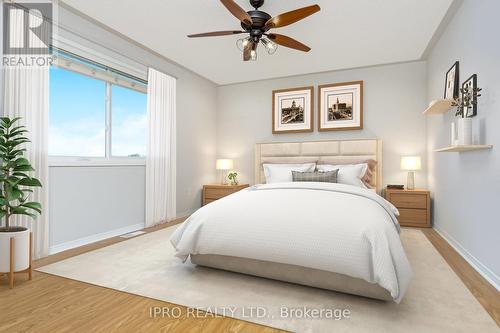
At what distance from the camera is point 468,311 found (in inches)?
66.8

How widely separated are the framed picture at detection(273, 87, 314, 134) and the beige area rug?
9.29 feet

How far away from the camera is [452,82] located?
2.99 m

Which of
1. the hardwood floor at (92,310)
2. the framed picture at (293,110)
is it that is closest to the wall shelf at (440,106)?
the hardwood floor at (92,310)

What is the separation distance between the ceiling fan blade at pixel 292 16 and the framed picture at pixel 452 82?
1.76 m

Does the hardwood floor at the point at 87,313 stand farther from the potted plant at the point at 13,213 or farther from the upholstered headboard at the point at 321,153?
the upholstered headboard at the point at 321,153

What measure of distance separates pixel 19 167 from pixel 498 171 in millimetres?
3631

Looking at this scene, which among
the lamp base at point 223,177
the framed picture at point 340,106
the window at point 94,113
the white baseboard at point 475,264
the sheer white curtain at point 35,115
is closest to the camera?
the white baseboard at point 475,264

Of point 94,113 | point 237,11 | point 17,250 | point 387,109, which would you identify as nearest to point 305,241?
point 237,11

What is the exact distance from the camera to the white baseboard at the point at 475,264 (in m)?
2.05

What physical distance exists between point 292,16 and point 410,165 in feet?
9.55

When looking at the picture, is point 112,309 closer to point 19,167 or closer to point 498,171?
point 19,167

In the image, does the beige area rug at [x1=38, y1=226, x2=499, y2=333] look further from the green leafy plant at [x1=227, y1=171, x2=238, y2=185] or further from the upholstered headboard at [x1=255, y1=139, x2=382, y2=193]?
the green leafy plant at [x1=227, y1=171, x2=238, y2=185]

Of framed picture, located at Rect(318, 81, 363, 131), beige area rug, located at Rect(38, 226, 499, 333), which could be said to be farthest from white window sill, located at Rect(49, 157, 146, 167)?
framed picture, located at Rect(318, 81, 363, 131)

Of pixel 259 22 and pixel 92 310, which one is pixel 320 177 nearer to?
pixel 259 22
